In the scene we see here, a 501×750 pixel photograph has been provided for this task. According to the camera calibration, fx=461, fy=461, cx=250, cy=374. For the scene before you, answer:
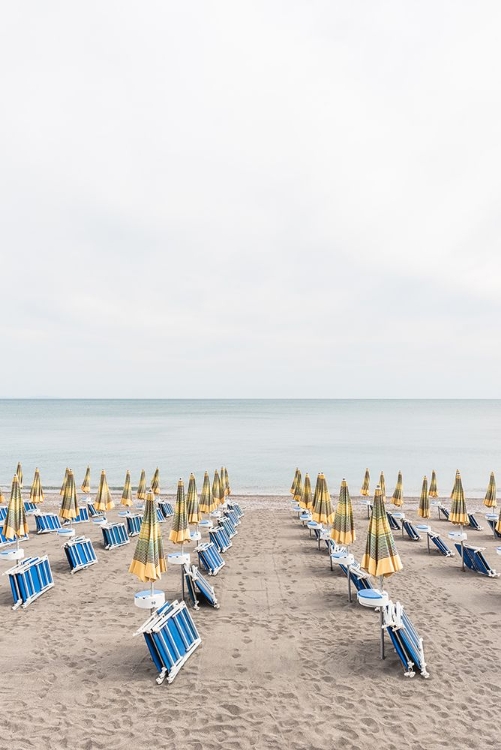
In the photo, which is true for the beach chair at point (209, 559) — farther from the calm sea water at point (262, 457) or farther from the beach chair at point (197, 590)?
the calm sea water at point (262, 457)

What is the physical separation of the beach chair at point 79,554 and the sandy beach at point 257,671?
0.91 feet

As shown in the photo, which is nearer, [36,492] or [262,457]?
[36,492]

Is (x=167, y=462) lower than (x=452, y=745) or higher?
lower

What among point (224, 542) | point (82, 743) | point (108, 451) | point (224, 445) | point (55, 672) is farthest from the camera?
point (224, 445)

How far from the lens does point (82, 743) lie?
5.31m

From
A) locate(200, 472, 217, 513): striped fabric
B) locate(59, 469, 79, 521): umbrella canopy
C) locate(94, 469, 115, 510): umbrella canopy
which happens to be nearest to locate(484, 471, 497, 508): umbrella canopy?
locate(200, 472, 217, 513): striped fabric

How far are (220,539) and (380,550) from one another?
7.73m

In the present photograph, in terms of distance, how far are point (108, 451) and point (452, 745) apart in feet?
176

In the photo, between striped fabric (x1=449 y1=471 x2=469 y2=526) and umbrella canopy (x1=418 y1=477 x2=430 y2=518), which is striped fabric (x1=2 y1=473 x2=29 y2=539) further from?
umbrella canopy (x1=418 y1=477 x2=430 y2=518)

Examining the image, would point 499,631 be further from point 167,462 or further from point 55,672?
point 167,462

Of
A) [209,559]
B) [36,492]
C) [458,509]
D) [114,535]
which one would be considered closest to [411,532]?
[458,509]

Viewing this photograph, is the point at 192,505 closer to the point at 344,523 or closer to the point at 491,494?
the point at 344,523

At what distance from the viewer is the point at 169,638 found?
695 centimetres

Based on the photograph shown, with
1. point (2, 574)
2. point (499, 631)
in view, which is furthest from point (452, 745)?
point (2, 574)
